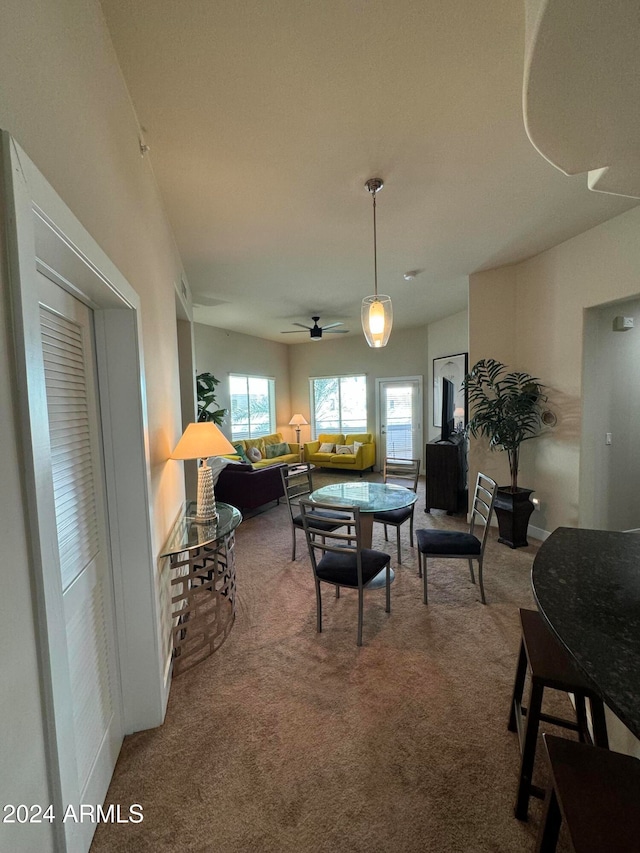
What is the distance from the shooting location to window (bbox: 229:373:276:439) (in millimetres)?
6824

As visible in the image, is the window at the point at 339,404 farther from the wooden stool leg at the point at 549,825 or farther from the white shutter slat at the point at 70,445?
the wooden stool leg at the point at 549,825

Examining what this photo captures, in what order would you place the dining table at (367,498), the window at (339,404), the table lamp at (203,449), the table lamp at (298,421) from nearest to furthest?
1. the table lamp at (203,449)
2. the dining table at (367,498)
3. the window at (339,404)
4. the table lamp at (298,421)

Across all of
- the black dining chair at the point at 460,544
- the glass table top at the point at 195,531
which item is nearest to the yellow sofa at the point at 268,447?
the glass table top at the point at 195,531

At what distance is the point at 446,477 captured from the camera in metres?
4.48

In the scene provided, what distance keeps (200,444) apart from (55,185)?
1.39 m

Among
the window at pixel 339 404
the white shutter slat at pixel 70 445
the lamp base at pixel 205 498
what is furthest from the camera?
the window at pixel 339 404

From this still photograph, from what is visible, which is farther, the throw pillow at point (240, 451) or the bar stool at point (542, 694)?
the throw pillow at point (240, 451)

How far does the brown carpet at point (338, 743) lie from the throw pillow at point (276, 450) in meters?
4.47

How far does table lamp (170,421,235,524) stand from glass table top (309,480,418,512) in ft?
2.98

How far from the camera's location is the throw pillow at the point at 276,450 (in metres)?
6.93

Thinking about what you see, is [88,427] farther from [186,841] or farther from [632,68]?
[632,68]

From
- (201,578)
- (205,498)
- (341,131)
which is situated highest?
(341,131)

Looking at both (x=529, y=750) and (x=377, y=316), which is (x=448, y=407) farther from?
(x=529, y=750)

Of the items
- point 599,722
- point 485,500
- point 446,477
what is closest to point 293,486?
point 485,500
